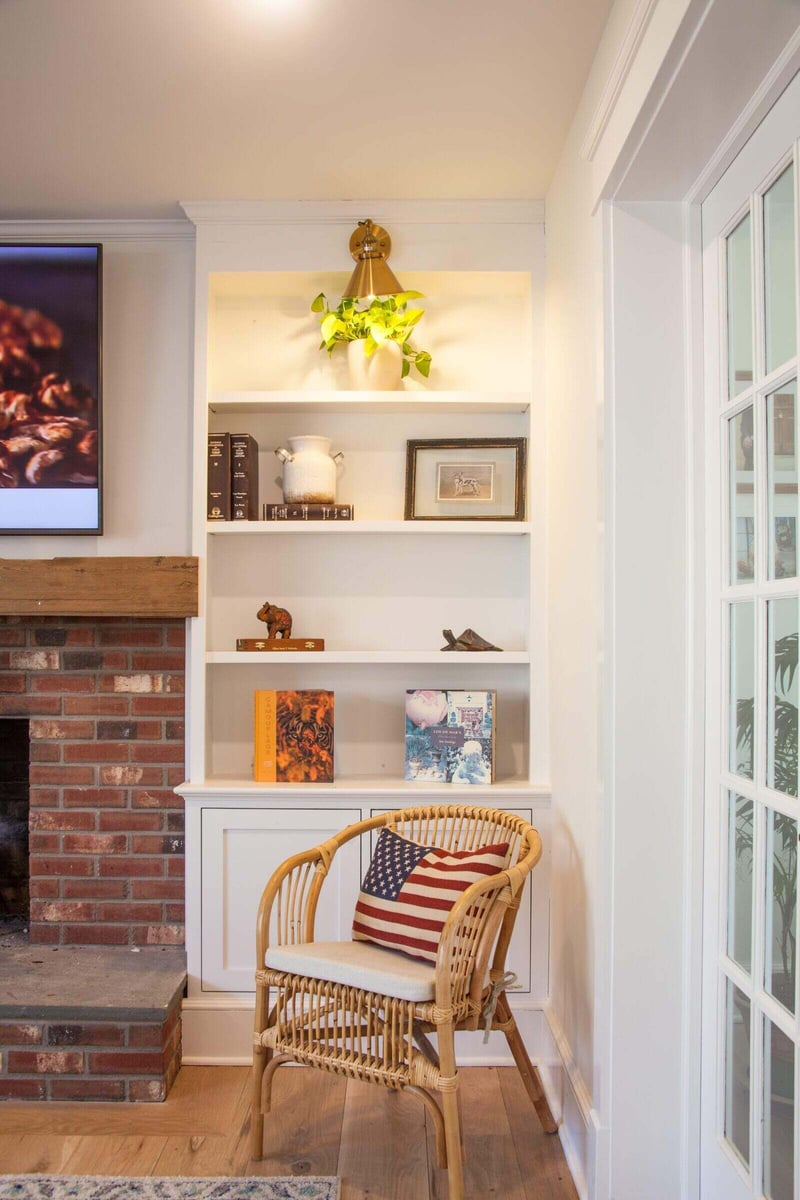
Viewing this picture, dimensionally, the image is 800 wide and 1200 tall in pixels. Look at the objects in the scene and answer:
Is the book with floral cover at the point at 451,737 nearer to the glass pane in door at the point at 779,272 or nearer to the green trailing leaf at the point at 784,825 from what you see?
the green trailing leaf at the point at 784,825

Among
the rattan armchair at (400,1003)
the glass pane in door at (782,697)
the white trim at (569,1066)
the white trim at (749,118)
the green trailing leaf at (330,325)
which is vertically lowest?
the white trim at (569,1066)

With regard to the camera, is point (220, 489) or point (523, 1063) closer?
point (523, 1063)

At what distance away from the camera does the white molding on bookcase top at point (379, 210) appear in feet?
9.76

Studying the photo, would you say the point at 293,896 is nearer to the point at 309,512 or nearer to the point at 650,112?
the point at 309,512

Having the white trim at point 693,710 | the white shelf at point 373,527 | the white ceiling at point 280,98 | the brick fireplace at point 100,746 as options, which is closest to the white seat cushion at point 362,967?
the white trim at point 693,710

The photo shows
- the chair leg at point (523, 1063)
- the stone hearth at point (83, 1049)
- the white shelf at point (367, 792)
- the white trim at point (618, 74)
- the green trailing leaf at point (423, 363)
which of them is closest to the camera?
the white trim at point (618, 74)

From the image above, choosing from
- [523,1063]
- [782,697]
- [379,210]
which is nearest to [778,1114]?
[782,697]

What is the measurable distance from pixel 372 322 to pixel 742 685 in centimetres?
177

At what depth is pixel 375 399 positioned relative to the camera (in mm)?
2977

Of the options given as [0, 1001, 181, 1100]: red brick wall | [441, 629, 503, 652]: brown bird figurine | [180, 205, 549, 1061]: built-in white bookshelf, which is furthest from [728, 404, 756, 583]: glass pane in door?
[0, 1001, 181, 1100]: red brick wall

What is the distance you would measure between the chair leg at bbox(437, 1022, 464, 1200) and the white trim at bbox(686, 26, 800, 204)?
1853 millimetres

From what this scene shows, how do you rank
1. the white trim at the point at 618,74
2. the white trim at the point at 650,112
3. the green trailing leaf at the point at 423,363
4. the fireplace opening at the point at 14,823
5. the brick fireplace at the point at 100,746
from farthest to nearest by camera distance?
the fireplace opening at the point at 14,823 < the green trailing leaf at the point at 423,363 < the brick fireplace at the point at 100,746 < the white trim at the point at 618,74 < the white trim at the point at 650,112

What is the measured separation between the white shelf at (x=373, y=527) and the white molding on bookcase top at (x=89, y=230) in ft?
3.29

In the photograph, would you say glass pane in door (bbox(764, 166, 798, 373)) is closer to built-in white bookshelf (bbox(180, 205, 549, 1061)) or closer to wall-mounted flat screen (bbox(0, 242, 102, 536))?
built-in white bookshelf (bbox(180, 205, 549, 1061))
